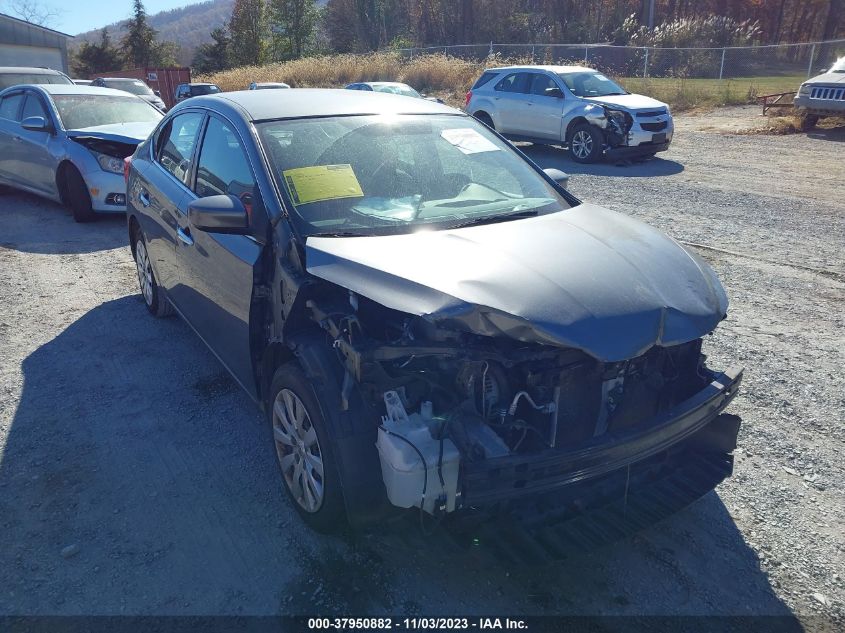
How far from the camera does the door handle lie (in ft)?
13.4

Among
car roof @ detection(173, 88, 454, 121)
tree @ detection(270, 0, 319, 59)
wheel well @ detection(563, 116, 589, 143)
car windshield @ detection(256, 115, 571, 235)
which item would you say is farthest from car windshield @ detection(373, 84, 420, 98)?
tree @ detection(270, 0, 319, 59)

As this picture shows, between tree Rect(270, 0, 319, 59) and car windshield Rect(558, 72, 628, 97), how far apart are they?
4040cm

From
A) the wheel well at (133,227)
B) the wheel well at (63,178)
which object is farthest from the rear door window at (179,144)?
the wheel well at (63,178)

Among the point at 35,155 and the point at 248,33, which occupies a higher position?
the point at 248,33

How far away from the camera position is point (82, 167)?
8.59m

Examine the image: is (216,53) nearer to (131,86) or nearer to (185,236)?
(131,86)

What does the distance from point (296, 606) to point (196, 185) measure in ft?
8.33

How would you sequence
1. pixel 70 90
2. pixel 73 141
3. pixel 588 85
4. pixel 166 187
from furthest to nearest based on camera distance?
pixel 588 85
pixel 70 90
pixel 73 141
pixel 166 187

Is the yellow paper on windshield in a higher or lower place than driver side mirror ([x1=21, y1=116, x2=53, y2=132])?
higher

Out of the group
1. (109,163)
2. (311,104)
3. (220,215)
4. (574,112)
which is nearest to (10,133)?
(109,163)

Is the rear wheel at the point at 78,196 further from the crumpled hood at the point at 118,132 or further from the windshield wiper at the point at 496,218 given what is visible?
the windshield wiper at the point at 496,218

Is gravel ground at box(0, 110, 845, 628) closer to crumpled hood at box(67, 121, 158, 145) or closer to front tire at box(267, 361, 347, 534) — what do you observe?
front tire at box(267, 361, 347, 534)

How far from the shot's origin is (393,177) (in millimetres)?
3576

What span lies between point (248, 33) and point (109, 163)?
47.1 metres
